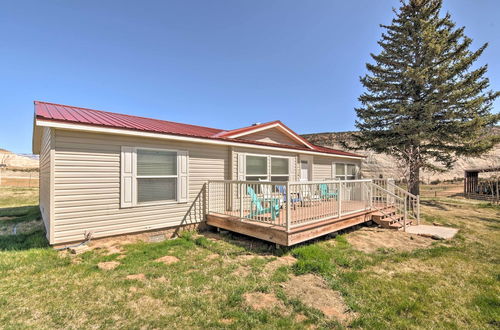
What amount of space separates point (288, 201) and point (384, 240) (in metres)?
3.36

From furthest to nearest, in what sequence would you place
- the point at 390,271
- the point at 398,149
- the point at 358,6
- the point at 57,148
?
1. the point at 398,149
2. the point at 358,6
3. the point at 57,148
4. the point at 390,271

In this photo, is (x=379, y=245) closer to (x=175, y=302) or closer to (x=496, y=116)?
(x=175, y=302)

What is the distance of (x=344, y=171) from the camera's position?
1188 cm

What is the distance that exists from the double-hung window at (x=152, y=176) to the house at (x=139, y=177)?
21 mm

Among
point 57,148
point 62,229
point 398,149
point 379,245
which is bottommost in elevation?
point 379,245

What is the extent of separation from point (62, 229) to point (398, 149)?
1627cm

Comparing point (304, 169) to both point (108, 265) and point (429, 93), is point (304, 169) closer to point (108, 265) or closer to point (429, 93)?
point (108, 265)

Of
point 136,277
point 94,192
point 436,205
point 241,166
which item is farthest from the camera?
point 436,205

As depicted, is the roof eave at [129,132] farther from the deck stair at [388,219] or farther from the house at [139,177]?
the deck stair at [388,219]

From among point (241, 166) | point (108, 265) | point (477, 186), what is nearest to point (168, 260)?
point (108, 265)

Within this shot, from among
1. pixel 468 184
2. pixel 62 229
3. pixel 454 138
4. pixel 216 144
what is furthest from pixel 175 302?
pixel 468 184

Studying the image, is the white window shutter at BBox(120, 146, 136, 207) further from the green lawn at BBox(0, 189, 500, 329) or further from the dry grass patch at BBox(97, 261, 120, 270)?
the dry grass patch at BBox(97, 261, 120, 270)

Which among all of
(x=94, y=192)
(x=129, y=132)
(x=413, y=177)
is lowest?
(x=94, y=192)

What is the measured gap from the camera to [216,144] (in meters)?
6.68
